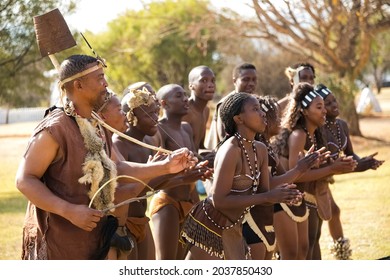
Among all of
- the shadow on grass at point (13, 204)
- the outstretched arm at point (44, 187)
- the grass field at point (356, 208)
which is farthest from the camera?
the shadow on grass at point (13, 204)

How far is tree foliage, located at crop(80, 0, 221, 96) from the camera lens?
32875 mm

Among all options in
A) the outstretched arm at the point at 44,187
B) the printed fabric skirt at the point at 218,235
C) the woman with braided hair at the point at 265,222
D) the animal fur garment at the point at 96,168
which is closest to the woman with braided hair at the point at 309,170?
the woman with braided hair at the point at 265,222

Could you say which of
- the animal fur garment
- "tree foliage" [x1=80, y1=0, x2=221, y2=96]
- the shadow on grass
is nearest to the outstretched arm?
the animal fur garment

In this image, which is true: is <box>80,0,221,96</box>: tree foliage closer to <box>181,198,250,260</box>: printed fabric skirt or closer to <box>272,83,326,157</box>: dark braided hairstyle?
<box>272,83,326,157</box>: dark braided hairstyle

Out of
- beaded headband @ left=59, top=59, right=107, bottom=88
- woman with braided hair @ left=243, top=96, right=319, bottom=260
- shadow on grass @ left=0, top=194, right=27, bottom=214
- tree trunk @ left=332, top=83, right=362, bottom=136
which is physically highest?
beaded headband @ left=59, top=59, right=107, bottom=88

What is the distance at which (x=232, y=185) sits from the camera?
5.52 metres

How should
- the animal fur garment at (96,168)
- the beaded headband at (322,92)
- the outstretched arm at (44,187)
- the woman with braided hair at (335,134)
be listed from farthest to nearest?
1. the beaded headband at (322,92)
2. the woman with braided hair at (335,134)
3. the animal fur garment at (96,168)
4. the outstretched arm at (44,187)

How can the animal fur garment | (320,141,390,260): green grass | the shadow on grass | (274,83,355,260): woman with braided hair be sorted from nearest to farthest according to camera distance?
the animal fur garment < (274,83,355,260): woman with braided hair < (320,141,390,260): green grass < the shadow on grass

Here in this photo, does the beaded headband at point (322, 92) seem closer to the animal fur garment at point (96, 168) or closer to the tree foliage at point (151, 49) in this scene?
the animal fur garment at point (96, 168)

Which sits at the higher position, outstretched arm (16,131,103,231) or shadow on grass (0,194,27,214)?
outstretched arm (16,131,103,231)

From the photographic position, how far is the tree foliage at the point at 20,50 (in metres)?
14.5

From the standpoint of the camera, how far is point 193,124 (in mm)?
8305

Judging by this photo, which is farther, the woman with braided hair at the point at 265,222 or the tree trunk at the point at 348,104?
the tree trunk at the point at 348,104

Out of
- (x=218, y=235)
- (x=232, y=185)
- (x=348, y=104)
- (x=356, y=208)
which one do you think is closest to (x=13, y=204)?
(x=356, y=208)
